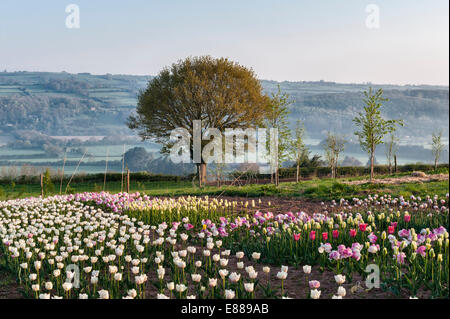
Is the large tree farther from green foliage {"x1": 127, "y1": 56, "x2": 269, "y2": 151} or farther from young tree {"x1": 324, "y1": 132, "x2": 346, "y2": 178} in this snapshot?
young tree {"x1": 324, "y1": 132, "x2": 346, "y2": 178}

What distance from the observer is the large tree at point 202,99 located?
2514cm

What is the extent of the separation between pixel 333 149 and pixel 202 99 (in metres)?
8.37

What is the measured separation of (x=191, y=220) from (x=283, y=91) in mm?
12088

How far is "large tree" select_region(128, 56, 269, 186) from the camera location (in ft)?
82.5

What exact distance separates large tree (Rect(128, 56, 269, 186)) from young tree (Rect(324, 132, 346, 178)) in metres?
4.43

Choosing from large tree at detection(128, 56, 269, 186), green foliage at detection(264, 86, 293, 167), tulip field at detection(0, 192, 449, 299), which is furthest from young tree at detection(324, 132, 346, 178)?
tulip field at detection(0, 192, 449, 299)

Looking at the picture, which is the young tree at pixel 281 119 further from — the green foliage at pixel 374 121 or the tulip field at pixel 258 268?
the tulip field at pixel 258 268

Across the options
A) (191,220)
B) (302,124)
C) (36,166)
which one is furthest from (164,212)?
(36,166)

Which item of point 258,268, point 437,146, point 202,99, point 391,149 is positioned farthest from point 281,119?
point 258,268

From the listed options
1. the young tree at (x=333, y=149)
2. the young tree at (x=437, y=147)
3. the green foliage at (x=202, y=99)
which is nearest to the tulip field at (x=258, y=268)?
the young tree at (x=333, y=149)

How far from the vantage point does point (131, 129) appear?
27.8m

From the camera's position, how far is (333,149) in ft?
80.4

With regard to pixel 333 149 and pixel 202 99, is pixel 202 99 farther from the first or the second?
pixel 333 149

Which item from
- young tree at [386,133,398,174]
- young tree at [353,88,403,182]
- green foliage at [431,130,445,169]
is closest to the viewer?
young tree at [353,88,403,182]
